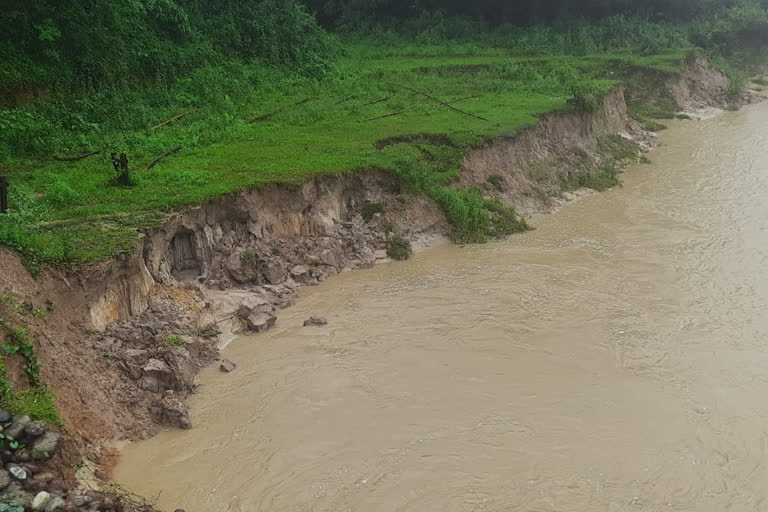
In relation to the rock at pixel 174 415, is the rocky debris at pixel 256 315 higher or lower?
higher

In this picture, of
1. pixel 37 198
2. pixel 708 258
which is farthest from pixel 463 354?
pixel 37 198

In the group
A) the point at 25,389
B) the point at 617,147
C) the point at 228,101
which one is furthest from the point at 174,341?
the point at 617,147

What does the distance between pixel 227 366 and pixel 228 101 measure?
11.5 metres

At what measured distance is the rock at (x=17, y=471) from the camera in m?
6.91

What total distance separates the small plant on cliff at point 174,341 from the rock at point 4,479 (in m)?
3.83

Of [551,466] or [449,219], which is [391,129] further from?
[551,466]

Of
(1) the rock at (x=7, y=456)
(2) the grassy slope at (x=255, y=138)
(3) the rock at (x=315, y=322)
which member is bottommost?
(3) the rock at (x=315, y=322)

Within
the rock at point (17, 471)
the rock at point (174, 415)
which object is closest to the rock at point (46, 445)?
the rock at point (17, 471)

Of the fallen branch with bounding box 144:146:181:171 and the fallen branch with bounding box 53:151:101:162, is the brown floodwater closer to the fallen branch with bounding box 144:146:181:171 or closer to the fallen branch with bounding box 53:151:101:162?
the fallen branch with bounding box 144:146:181:171

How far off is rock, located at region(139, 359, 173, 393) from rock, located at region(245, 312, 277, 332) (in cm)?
205

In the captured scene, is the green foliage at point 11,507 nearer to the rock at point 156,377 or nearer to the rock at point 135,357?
the rock at point 156,377

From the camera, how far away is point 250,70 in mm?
23984

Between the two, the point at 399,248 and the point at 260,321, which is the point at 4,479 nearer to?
the point at 260,321

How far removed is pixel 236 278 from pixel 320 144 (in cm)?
542
